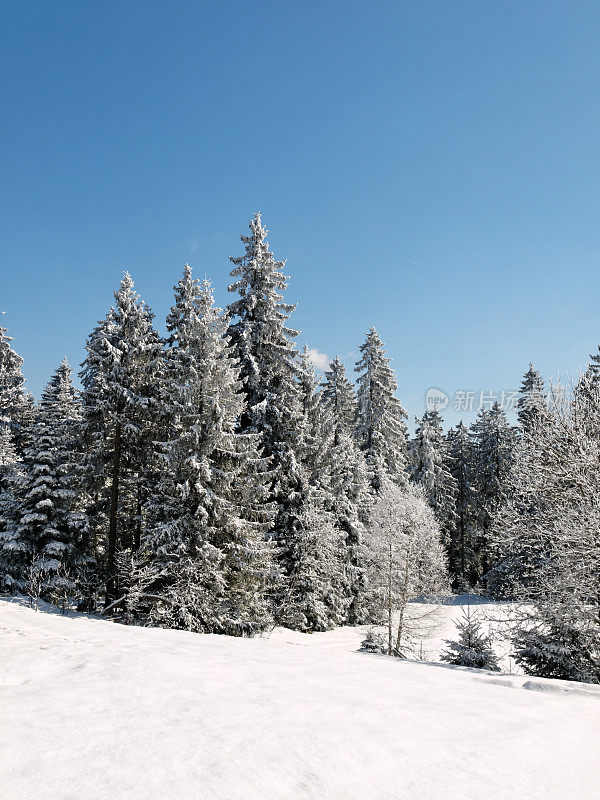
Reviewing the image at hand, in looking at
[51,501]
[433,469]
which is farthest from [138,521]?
[433,469]

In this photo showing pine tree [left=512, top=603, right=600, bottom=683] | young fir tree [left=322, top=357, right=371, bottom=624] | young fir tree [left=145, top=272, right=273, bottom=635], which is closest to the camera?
pine tree [left=512, top=603, right=600, bottom=683]

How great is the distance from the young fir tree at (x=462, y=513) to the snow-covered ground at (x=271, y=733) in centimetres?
3914

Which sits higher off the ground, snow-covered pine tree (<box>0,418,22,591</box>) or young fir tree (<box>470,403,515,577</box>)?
young fir tree (<box>470,403,515,577</box>)

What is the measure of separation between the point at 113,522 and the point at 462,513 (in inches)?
1448

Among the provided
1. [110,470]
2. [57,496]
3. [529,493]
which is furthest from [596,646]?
[57,496]

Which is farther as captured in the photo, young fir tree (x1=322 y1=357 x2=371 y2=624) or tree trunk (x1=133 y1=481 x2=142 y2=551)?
young fir tree (x1=322 y1=357 x2=371 y2=624)

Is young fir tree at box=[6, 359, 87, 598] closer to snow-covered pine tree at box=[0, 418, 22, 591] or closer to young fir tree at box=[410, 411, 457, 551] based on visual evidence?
snow-covered pine tree at box=[0, 418, 22, 591]

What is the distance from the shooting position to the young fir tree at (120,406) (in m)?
19.5

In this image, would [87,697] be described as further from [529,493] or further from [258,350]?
[258,350]

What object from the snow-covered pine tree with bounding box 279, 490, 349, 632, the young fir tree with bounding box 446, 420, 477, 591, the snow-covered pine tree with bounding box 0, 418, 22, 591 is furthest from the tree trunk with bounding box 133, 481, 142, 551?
the young fir tree with bounding box 446, 420, 477, 591

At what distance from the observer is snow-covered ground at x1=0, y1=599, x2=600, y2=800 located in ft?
10.3

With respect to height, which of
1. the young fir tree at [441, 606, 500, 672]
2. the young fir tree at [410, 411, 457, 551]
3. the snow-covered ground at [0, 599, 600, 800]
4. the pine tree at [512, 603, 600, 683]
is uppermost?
the young fir tree at [410, 411, 457, 551]

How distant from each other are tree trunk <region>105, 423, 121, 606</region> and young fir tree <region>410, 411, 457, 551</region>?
2682 centimetres

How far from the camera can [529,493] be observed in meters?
13.9
